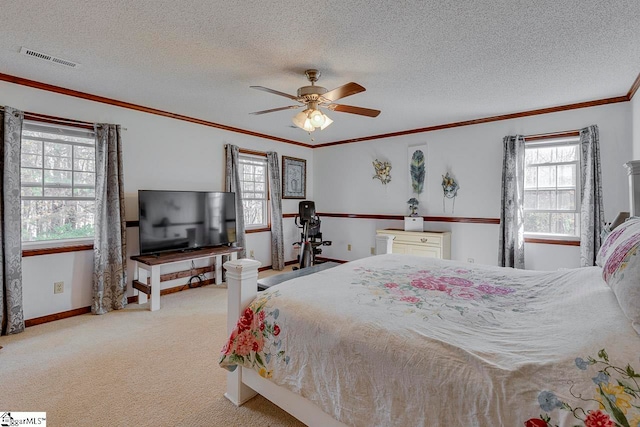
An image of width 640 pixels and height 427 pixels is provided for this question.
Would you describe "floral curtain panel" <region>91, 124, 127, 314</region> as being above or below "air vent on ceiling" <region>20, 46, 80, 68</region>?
below

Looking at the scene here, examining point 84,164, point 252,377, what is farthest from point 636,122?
point 84,164

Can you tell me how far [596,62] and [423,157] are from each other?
254 centimetres

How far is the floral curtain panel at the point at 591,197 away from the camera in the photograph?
11.7 ft

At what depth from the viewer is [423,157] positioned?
5031mm

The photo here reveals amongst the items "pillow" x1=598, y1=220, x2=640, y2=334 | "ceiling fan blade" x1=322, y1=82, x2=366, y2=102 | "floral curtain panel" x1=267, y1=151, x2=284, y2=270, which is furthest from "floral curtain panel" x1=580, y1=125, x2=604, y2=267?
"floral curtain panel" x1=267, y1=151, x2=284, y2=270

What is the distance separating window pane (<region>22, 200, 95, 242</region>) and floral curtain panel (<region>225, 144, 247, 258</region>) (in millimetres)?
1794

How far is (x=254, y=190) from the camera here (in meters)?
5.45

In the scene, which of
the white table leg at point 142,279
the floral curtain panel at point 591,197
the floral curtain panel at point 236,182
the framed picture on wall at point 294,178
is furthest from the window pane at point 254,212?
the floral curtain panel at point 591,197

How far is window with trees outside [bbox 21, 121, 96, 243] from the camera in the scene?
10.5ft

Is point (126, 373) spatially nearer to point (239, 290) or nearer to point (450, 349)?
point (239, 290)

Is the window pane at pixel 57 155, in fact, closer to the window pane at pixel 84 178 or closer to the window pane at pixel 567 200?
the window pane at pixel 84 178

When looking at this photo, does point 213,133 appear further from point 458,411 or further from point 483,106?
point 458,411

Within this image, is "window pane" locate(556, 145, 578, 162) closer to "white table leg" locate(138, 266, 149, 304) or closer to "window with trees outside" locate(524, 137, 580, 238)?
"window with trees outside" locate(524, 137, 580, 238)

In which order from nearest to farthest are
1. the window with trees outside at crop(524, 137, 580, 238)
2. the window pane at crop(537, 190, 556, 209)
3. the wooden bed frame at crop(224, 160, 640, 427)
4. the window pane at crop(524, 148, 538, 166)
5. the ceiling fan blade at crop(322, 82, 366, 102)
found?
the wooden bed frame at crop(224, 160, 640, 427) → the ceiling fan blade at crop(322, 82, 366, 102) → the window with trees outside at crop(524, 137, 580, 238) → the window pane at crop(537, 190, 556, 209) → the window pane at crop(524, 148, 538, 166)
